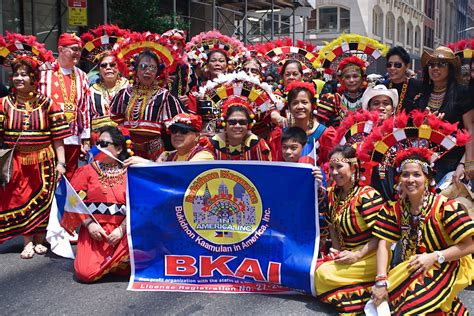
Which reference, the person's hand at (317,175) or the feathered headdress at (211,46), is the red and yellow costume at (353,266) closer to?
the person's hand at (317,175)

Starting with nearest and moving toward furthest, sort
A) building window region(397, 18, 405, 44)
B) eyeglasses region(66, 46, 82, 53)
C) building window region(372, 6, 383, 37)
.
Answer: eyeglasses region(66, 46, 82, 53) → building window region(372, 6, 383, 37) → building window region(397, 18, 405, 44)

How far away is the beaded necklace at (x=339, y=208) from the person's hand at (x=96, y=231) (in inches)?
67.8

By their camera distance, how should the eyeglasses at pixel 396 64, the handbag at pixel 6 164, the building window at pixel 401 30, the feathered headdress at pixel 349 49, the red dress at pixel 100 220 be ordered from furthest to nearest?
the building window at pixel 401 30
the feathered headdress at pixel 349 49
the eyeglasses at pixel 396 64
the handbag at pixel 6 164
the red dress at pixel 100 220

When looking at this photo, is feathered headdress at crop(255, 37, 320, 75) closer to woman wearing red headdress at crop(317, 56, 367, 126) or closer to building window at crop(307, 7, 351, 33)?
woman wearing red headdress at crop(317, 56, 367, 126)

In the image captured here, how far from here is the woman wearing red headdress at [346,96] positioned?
18.7 ft

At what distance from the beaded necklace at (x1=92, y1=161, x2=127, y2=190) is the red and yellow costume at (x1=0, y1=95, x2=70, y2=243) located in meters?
0.74

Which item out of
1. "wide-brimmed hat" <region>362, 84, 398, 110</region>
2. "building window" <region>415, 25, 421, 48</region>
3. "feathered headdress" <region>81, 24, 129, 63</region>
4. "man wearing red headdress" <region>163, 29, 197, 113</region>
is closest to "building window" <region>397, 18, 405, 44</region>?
"building window" <region>415, 25, 421, 48</region>

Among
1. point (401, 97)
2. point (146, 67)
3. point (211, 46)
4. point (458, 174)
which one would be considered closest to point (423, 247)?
point (458, 174)

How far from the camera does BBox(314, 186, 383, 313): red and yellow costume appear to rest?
377 cm

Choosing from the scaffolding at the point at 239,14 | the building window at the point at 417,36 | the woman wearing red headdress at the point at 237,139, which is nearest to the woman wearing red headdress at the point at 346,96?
the woman wearing red headdress at the point at 237,139

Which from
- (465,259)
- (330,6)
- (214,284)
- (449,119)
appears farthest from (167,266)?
(330,6)

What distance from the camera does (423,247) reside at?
364 centimetres

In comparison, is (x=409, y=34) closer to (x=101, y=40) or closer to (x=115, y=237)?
(x=101, y=40)

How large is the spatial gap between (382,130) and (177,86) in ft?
10.7
